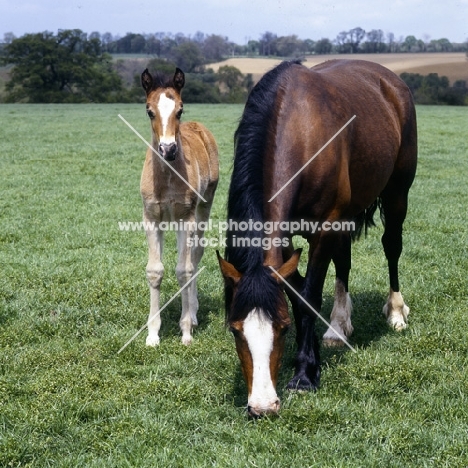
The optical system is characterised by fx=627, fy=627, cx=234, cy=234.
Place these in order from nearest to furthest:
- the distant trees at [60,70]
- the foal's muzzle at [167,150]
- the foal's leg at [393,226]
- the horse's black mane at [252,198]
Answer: the horse's black mane at [252,198] < the foal's muzzle at [167,150] < the foal's leg at [393,226] < the distant trees at [60,70]

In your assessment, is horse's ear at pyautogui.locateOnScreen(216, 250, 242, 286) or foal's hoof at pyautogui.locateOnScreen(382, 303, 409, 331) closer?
horse's ear at pyautogui.locateOnScreen(216, 250, 242, 286)

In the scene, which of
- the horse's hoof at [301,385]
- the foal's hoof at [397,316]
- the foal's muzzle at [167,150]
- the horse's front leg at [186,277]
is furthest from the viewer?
the foal's hoof at [397,316]

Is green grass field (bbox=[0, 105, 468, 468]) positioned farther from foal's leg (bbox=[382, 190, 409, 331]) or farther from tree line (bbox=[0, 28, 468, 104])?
tree line (bbox=[0, 28, 468, 104])

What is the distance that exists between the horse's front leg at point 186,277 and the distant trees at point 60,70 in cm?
4574

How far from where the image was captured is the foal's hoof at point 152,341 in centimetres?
464

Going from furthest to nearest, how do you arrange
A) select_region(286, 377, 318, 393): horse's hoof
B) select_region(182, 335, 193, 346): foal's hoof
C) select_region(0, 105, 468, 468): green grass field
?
select_region(182, 335, 193, 346): foal's hoof → select_region(286, 377, 318, 393): horse's hoof → select_region(0, 105, 468, 468): green grass field

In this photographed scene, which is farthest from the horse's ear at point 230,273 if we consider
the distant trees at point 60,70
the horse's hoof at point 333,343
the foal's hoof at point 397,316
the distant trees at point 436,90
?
the distant trees at point 60,70

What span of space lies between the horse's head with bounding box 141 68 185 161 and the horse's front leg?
733 millimetres

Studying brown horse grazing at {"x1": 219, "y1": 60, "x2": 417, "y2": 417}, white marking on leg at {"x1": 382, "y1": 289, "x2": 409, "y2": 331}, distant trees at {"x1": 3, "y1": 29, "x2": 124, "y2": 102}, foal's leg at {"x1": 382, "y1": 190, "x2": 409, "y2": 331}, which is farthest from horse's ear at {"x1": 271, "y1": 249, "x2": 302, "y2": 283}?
distant trees at {"x1": 3, "y1": 29, "x2": 124, "y2": 102}

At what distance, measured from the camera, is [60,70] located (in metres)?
51.7

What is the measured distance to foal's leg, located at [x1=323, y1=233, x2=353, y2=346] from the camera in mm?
4812

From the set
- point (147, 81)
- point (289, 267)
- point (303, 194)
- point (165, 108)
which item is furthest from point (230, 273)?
point (147, 81)

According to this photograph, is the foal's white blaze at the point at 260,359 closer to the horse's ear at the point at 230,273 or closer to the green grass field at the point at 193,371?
the green grass field at the point at 193,371

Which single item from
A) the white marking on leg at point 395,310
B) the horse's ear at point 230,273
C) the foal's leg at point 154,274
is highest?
the horse's ear at point 230,273
